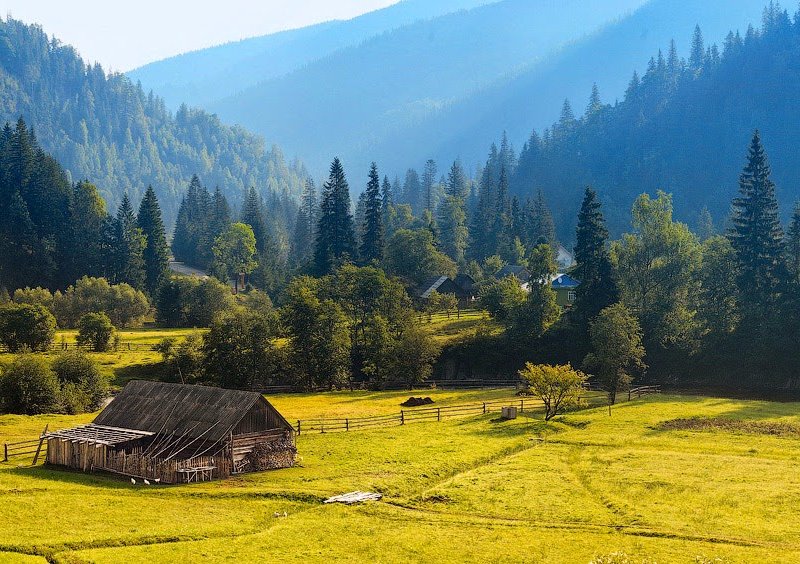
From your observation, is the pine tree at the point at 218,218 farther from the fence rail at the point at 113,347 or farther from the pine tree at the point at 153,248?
the fence rail at the point at 113,347

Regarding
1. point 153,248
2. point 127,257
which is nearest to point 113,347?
point 127,257

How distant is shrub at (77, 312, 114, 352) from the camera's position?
9275 centimetres

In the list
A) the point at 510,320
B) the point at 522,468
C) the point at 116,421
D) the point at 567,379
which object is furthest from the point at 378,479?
the point at 510,320

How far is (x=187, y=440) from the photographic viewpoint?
164 feet

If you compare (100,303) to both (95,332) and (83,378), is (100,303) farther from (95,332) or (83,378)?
(83,378)

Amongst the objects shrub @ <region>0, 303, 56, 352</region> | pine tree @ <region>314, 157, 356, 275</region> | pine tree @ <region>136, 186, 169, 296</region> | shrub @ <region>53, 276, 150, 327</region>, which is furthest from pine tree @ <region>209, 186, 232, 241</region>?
shrub @ <region>0, 303, 56, 352</region>

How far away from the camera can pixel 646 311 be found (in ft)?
323

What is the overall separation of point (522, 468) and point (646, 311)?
170ft

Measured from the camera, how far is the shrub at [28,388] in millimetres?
68938

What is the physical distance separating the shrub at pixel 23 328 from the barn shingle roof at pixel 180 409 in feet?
122

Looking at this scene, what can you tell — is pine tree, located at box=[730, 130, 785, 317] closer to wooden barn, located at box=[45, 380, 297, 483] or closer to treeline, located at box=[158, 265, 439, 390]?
treeline, located at box=[158, 265, 439, 390]

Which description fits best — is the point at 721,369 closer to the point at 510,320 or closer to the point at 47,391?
the point at 510,320

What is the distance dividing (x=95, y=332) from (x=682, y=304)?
64935 millimetres

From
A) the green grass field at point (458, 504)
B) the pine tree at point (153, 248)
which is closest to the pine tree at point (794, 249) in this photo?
the green grass field at point (458, 504)
